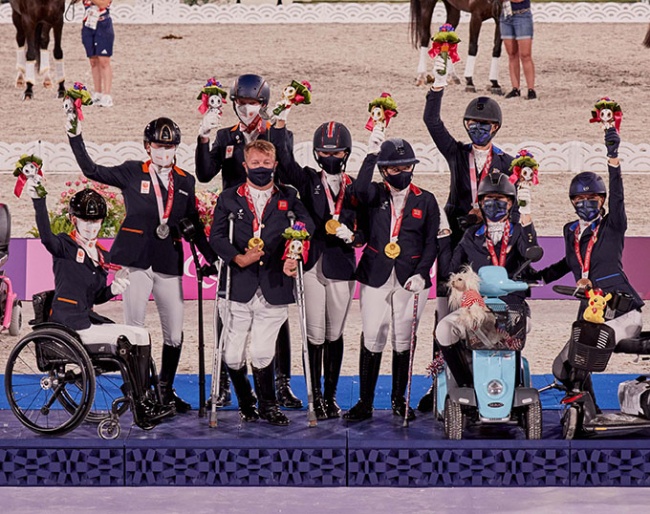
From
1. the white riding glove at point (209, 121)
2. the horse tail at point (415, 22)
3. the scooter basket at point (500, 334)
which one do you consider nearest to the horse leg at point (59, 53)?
the horse tail at point (415, 22)

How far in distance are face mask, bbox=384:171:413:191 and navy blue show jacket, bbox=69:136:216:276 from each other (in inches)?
41.1

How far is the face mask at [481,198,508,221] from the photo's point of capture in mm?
6770

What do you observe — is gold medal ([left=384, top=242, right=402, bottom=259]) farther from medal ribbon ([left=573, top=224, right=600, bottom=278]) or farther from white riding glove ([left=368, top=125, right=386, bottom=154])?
medal ribbon ([left=573, top=224, right=600, bottom=278])

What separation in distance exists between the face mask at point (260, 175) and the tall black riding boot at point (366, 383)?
1.02 meters

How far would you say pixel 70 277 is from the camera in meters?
6.65

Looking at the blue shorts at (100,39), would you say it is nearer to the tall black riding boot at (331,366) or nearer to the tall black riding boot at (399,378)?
the tall black riding boot at (331,366)

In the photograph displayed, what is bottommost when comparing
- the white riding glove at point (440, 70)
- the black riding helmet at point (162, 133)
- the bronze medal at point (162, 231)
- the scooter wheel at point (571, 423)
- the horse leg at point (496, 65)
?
the scooter wheel at point (571, 423)

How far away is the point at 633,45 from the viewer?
1380 centimetres

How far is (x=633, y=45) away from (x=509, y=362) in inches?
322

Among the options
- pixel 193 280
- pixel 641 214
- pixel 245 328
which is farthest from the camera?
pixel 641 214

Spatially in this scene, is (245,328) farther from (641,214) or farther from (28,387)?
(641,214)

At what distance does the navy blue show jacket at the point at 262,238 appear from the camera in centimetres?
679

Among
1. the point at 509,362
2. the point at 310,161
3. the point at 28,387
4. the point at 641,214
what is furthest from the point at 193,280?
the point at 509,362

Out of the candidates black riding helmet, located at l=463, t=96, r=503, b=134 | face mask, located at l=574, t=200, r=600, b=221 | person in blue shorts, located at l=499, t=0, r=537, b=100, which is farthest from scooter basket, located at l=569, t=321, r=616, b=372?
person in blue shorts, located at l=499, t=0, r=537, b=100
